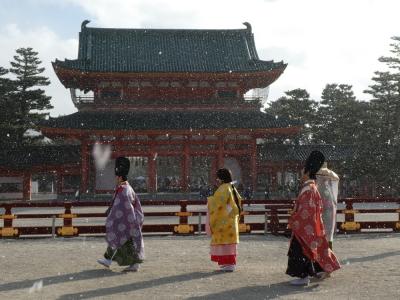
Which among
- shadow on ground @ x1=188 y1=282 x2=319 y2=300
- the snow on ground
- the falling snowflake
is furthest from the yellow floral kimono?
the falling snowflake

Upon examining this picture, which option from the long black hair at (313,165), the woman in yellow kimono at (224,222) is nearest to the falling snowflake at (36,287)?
the woman in yellow kimono at (224,222)

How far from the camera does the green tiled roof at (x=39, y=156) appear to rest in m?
33.5

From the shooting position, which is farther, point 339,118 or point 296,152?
point 339,118

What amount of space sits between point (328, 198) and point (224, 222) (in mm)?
1717

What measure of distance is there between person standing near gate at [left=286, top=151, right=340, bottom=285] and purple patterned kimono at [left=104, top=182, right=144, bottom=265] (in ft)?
8.09

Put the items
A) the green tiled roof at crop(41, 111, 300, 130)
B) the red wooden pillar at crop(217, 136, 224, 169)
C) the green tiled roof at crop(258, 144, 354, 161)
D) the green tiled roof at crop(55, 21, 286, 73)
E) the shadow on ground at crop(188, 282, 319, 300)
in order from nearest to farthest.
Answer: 1. the shadow on ground at crop(188, 282, 319, 300)
2. the green tiled roof at crop(41, 111, 300, 130)
3. the red wooden pillar at crop(217, 136, 224, 169)
4. the green tiled roof at crop(258, 144, 354, 161)
5. the green tiled roof at crop(55, 21, 286, 73)

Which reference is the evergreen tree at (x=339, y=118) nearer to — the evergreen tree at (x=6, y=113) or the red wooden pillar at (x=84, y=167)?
the red wooden pillar at (x=84, y=167)

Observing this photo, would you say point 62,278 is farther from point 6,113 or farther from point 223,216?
point 6,113

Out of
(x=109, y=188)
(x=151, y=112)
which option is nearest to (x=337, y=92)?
(x=151, y=112)

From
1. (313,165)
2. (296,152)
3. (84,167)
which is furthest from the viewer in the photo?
(296,152)

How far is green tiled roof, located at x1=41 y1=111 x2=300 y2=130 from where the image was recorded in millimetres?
32281

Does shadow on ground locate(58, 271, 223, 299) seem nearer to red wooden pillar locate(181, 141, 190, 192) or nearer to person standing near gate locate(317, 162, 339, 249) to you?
person standing near gate locate(317, 162, 339, 249)

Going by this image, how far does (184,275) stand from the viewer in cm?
817

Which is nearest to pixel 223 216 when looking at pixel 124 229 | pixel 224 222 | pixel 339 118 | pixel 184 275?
pixel 224 222
